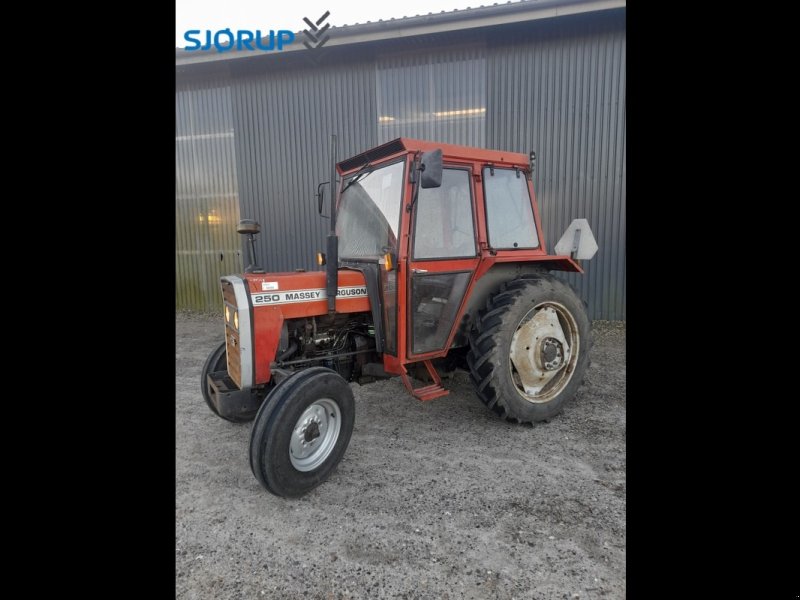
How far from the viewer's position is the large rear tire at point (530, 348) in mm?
3105

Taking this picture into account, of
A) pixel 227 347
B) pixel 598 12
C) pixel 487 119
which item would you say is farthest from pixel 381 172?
pixel 598 12

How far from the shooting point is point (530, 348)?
336cm

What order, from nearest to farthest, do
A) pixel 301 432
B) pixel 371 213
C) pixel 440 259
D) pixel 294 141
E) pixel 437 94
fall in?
pixel 301 432 < pixel 440 259 < pixel 371 213 < pixel 437 94 < pixel 294 141

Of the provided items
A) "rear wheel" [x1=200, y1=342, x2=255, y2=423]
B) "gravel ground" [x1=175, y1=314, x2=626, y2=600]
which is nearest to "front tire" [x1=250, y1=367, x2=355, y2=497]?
"gravel ground" [x1=175, y1=314, x2=626, y2=600]

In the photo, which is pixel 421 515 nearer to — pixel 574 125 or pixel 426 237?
pixel 426 237

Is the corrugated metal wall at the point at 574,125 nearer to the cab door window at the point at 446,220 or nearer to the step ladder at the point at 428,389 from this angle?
the cab door window at the point at 446,220

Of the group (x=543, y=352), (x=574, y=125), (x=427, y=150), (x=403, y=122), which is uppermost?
(x=403, y=122)

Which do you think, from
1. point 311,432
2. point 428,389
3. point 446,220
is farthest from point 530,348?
point 311,432

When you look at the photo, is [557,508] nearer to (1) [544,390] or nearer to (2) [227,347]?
(1) [544,390]

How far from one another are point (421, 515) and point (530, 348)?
1.63 metres

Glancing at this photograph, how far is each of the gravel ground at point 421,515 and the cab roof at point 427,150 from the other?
2.11 m

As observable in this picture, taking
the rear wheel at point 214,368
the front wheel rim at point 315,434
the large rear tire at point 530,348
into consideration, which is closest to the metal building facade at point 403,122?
the large rear tire at point 530,348

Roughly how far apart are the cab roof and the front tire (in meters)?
1.62

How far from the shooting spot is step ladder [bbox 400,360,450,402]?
2.99 metres
